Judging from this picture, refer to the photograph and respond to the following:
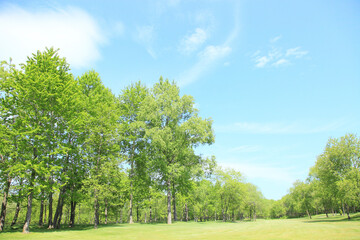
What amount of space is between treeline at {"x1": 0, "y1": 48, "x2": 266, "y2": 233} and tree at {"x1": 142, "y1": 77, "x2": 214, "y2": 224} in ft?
0.55

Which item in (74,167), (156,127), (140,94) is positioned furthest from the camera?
(140,94)

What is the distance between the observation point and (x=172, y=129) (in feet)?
119

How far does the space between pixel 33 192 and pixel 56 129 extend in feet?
23.1

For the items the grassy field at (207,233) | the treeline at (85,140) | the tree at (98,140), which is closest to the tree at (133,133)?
the treeline at (85,140)

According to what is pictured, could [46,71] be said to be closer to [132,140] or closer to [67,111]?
[67,111]

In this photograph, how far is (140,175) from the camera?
1495 inches

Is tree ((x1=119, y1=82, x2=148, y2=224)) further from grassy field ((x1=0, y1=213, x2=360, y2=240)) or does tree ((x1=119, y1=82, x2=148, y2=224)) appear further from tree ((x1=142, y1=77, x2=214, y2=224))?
grassy field ((x1=0, y1=213, x2=360, y2=240))

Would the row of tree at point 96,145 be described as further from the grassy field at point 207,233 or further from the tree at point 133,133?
the grassy field at point 207,233

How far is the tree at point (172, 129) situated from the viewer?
111 feet

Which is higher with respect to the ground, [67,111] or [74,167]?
[67,111]

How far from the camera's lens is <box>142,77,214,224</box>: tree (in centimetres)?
3375

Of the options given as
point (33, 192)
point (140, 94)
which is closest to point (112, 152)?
point (33, 192)

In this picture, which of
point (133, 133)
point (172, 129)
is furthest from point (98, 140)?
point (172, 129)

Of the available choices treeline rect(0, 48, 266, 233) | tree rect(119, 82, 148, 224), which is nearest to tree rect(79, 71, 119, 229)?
treeline rect(0, 48, 266, 233)
